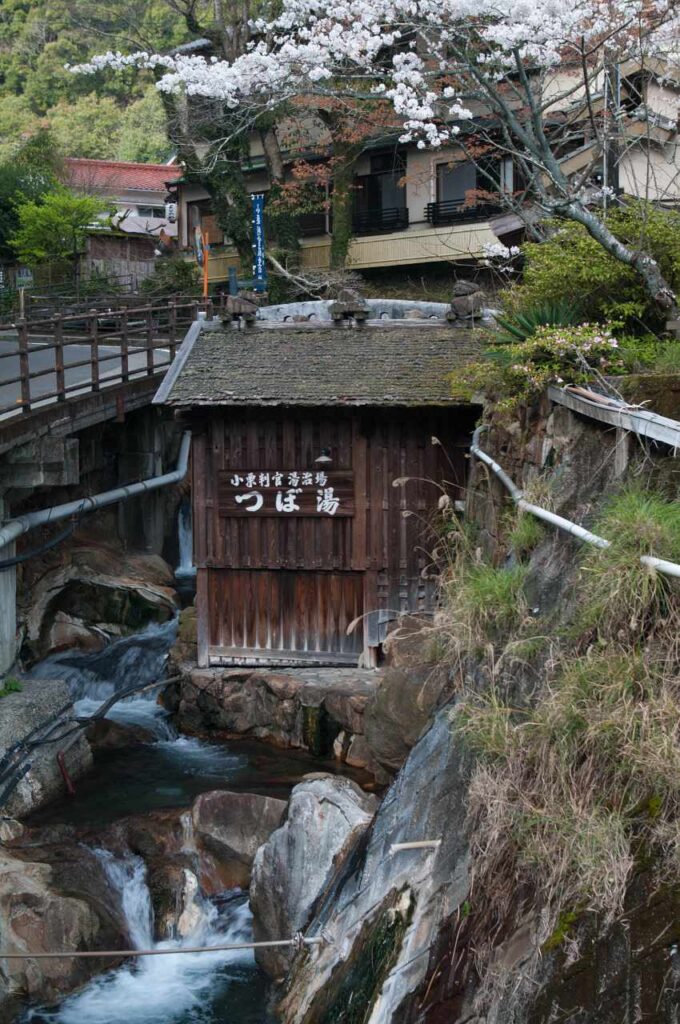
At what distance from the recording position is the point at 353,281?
26953 millimetres

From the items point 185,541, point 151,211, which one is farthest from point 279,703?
point 151,211

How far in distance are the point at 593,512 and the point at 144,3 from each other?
56.0m

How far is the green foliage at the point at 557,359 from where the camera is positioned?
330 inches

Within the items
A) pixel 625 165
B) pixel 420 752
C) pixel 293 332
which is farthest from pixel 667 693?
pixel 625 165

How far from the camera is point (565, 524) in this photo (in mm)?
6680

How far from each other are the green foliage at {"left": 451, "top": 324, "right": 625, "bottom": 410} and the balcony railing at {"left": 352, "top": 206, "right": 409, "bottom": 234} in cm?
2134

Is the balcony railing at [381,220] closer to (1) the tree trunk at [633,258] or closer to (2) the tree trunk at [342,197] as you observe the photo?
(2) the tree trunk at [342,197]

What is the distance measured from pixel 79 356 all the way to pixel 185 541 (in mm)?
6358

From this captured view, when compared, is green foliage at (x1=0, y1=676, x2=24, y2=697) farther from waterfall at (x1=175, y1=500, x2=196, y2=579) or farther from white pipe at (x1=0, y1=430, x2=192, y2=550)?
waterfall at (x1=175, y1=500, x2=196, y2=579)

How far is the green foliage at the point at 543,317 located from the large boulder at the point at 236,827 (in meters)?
5.33

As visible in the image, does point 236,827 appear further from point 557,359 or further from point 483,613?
point 557,359

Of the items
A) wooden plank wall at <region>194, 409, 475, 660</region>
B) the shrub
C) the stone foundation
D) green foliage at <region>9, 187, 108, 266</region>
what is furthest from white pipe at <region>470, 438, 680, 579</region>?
green foliage at <region>9, 187, 108, 266</region>

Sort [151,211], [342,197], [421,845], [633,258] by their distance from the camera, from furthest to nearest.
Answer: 1. [151,211]
2. [342,197]
3. [633,258]
4. [421,845]

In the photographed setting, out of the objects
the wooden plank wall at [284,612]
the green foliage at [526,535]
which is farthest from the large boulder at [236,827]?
the green foliage at [526,535]
